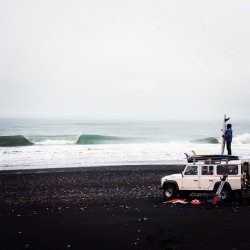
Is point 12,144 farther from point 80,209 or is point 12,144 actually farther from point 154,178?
point 80,209

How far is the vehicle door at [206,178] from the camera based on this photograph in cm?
1791

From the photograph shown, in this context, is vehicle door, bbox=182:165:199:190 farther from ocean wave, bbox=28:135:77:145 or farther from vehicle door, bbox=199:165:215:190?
ocean wave, bbox=28:135:77:145

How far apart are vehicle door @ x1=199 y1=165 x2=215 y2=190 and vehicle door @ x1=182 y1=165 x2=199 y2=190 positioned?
0.22 m

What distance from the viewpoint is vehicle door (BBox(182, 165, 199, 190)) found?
59.8ft

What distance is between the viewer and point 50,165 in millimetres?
35375

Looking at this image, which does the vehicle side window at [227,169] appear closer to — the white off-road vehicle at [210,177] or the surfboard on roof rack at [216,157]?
the white off-road vehicle at [210,177]

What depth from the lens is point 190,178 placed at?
1836cm

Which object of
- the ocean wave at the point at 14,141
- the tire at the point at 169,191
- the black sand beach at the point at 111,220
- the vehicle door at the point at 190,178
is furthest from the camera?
the ocean wave at the point at 14,141

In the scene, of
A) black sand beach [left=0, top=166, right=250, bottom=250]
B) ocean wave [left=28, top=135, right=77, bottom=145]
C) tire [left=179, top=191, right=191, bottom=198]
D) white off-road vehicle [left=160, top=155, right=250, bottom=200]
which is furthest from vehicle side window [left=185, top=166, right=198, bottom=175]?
ocean wave [left=28, top=135, right=77, bottom=145]

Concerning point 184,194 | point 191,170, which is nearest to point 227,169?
point 191,170

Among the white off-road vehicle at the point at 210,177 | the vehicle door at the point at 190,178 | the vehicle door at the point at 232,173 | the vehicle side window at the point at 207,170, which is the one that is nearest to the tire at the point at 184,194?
the white off-road vehicle at the point at 210,177

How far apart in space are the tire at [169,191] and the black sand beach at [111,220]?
32 cm

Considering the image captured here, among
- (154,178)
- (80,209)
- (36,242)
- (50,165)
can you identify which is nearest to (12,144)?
(50,165)

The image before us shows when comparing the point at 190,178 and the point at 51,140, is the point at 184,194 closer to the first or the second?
the point at 190,178
